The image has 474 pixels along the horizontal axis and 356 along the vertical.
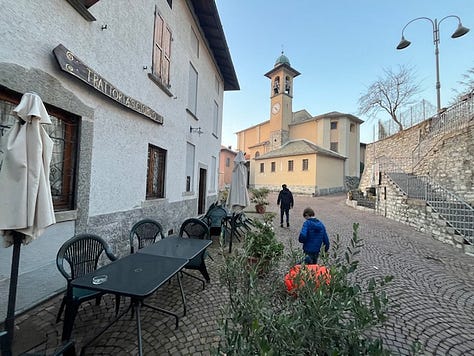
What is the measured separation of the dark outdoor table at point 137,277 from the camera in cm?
220

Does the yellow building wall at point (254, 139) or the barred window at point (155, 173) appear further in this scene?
the yellow building wall at point (254, 139)

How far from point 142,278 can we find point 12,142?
69.9 inches

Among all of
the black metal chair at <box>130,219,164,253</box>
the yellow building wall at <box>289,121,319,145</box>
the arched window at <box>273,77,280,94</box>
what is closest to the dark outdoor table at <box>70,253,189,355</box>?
the black metal chair at <box>130,219,164,253</box>

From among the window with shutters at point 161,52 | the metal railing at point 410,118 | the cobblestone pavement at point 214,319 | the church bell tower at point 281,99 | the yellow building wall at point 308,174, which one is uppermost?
the church bell tower at point 281,99

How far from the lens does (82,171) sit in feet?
12.4

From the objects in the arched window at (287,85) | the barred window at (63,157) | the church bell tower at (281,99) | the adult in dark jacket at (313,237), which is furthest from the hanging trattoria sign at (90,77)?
the arched window at (287,85)

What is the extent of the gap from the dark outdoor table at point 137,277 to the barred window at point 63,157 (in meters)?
1.54

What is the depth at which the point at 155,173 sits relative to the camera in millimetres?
6574

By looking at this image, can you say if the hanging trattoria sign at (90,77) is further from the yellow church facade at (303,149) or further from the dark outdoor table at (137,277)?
the yellow church facade at (303,149)

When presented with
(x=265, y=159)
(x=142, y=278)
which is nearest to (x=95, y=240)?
(x=142, y=278)

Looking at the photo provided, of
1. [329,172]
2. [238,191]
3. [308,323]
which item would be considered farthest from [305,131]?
[308,323]

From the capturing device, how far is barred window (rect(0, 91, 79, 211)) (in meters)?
3.47

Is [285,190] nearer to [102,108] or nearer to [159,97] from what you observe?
[159,97]

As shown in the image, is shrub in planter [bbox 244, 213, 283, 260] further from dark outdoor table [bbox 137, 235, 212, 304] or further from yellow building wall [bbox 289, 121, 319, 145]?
yellow building wall [bbox 289, 121, 319, 145]
